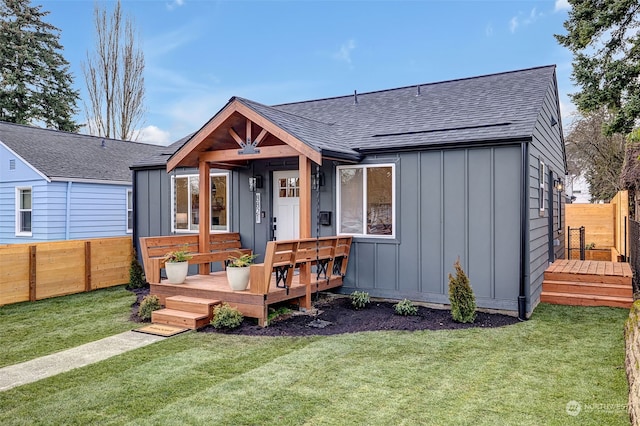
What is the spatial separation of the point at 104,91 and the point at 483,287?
21.9 metres

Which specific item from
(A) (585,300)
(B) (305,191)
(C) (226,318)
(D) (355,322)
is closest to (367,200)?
(B) (305,191)

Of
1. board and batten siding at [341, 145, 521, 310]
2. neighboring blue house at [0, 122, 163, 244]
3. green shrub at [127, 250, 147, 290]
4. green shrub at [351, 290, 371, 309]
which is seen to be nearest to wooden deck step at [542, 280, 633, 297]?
board and batten siding at [341, 145, 521, 310]

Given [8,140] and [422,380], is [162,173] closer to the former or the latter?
[8,140]

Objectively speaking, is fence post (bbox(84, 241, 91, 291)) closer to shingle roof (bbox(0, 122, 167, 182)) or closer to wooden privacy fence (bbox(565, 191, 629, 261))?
shingle roof (bbox(0, 122, 167, 182))

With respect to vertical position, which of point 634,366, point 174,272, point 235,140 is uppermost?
point 235,140

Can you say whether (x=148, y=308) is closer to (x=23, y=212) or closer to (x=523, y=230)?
(x=523, y=230)

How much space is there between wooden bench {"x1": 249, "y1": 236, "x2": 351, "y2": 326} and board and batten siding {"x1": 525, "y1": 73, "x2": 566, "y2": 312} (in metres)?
3.00

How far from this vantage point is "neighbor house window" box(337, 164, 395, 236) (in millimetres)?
7453

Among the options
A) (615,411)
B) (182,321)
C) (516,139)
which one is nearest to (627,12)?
(516,139)

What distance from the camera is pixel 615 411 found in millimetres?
3266

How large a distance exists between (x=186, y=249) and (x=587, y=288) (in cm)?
694

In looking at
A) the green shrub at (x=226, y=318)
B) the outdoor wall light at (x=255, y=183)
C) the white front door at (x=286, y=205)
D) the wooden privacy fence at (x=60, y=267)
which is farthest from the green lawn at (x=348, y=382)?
the wooden privacy fence at (x=60, y=267)
